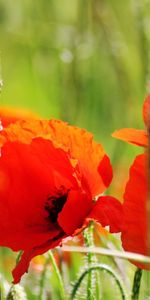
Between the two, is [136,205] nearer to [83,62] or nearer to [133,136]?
[133,136]

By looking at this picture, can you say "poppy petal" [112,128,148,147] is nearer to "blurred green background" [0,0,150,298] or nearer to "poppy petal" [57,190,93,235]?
"poppy petal" [57,190,93,235]

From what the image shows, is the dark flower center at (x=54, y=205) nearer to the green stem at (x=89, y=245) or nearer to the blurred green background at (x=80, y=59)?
the green stem at (x=89, y=245)

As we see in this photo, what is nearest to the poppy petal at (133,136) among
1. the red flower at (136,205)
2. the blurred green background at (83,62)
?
the red flower at (136,205)

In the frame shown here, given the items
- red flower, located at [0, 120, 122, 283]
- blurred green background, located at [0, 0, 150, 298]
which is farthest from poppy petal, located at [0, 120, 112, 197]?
blurred green background, located at [0, 0, 150, 298]

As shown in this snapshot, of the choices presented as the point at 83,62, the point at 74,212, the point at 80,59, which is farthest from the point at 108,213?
the point at 83,62

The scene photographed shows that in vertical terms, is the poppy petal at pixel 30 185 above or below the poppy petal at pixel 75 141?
below

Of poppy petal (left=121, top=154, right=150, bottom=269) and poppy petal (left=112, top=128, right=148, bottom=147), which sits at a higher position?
poppy petal (left=112, top=128, right=148, bottom=147)

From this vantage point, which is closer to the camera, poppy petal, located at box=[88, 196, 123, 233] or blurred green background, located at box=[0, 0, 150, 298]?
poppy petal, located at box=[88, 196, 123, 233]
